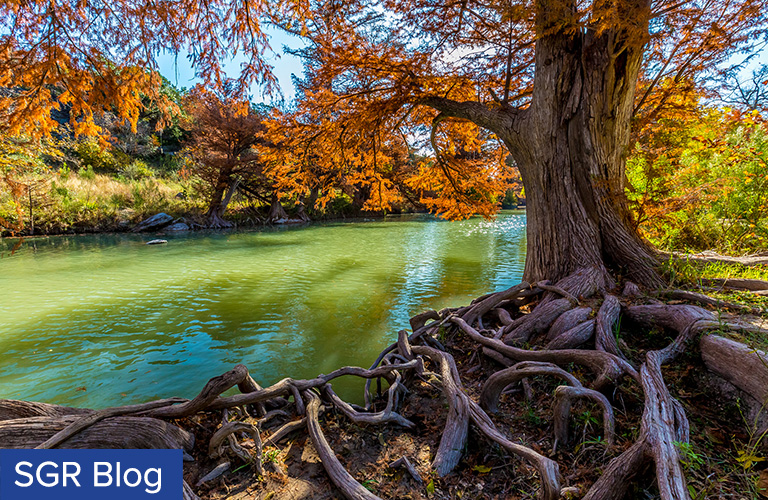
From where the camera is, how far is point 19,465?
173cm

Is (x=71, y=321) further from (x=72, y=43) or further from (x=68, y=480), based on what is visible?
(x=68, y=480)

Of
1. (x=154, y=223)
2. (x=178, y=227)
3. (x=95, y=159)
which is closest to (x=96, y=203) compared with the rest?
(x=154, y=223)

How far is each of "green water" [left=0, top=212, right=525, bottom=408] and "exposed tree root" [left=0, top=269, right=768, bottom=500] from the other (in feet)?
3.37

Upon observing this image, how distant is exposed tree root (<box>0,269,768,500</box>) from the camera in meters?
1.61

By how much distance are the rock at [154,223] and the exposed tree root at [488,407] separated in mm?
19162

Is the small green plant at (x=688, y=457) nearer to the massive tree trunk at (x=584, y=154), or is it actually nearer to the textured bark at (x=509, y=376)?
the textured bark at (x=509, y=376)

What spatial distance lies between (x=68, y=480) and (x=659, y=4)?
21.7 ft

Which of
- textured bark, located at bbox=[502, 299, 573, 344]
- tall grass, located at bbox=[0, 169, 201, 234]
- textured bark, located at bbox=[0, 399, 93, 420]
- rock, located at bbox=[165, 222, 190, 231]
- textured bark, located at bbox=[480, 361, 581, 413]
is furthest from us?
rock, located at bbox=[165, 222, 190, 231]

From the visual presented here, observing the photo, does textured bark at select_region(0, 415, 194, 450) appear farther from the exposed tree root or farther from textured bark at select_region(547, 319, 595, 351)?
textured bark at select_region(547, 319, 595, 351)

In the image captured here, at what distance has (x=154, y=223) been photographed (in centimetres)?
1792

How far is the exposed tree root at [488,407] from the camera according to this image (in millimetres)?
1610

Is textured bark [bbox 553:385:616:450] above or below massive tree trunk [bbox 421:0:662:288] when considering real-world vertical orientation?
below

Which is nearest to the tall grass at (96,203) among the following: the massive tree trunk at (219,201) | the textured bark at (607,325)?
the massive tree trunk at (219,201)

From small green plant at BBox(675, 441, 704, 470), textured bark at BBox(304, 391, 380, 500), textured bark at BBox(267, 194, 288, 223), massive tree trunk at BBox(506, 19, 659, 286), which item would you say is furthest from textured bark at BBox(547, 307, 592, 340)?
textured bark at BBox(267, 194, 288, 223)
